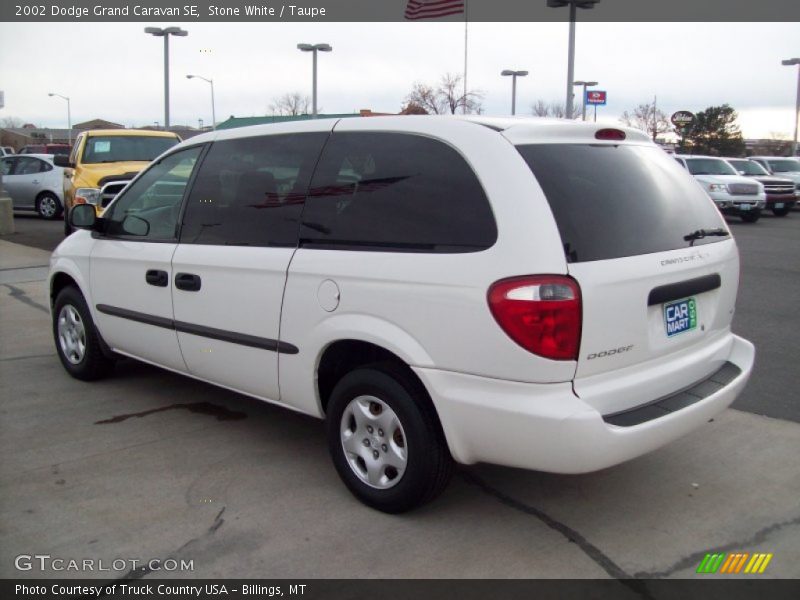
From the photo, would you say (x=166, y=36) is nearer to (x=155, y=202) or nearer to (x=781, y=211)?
(x=781, y=211)

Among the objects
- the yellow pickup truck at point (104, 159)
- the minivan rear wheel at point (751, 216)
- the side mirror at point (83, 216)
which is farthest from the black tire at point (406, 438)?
the minivan rear wheel at point (751, 216)

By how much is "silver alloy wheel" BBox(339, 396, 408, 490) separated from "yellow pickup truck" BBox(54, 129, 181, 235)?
1009 centimetres

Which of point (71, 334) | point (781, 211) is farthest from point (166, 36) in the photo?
point (71, 334)

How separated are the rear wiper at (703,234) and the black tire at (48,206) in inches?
728

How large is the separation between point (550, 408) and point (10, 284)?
29.6 ft

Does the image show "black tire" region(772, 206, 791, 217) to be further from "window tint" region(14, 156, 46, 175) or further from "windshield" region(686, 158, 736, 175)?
"window tint" region(14, 156, 46, 175)

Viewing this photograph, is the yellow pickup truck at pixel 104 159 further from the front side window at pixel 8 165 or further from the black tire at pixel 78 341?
the black tire at pixel 78 341

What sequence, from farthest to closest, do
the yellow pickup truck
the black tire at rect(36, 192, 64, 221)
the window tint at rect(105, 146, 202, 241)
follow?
the black tire at rect(36, 192, 64, 221) → the yellow pickup truck → the window tint at rect(105, 146, 202, 241)

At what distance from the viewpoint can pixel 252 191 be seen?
13.4ft

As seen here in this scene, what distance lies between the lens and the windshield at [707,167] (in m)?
20.5

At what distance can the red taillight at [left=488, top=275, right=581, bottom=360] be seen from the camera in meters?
2.90

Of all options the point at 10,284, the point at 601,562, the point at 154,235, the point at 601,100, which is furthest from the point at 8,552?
the point at 601,100
